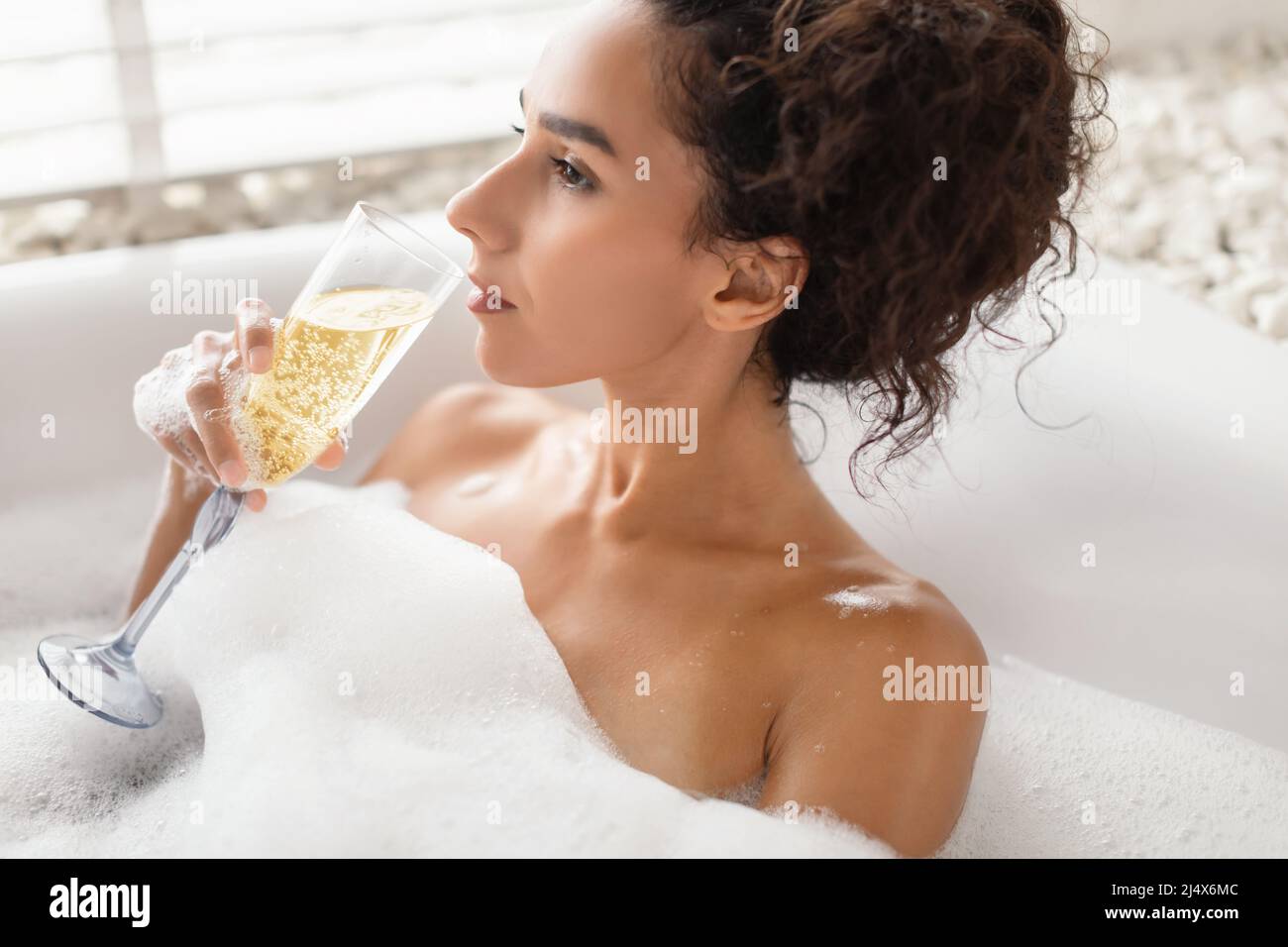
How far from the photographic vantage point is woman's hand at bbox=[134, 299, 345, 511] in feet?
3.57

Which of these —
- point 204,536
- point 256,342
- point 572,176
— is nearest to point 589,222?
point 572,176

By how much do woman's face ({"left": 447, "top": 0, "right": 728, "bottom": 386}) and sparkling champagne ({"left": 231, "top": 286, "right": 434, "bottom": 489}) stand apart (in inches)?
3.9

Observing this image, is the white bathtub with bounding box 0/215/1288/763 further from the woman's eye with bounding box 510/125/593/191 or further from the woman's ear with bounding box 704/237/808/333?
the woman's eye with bounding box 510/125/593/191

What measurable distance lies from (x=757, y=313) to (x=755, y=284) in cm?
2

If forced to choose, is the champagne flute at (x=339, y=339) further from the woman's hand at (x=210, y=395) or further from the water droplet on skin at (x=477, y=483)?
the water droplet on skin at (x=477, y=483)

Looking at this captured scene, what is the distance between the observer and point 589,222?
107 centimetres

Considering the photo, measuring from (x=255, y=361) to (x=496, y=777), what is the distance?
41cm

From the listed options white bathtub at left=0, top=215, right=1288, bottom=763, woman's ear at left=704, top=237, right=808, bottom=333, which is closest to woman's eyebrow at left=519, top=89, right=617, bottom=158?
woman's ear at left=704, top=237, right=808, bottom=333

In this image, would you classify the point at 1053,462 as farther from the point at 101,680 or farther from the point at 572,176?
the point at 101,680

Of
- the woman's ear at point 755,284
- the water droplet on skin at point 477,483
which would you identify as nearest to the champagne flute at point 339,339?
the woman's ear at point 755,284

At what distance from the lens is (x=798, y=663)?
1.17 metres

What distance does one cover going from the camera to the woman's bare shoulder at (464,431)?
1542mm
